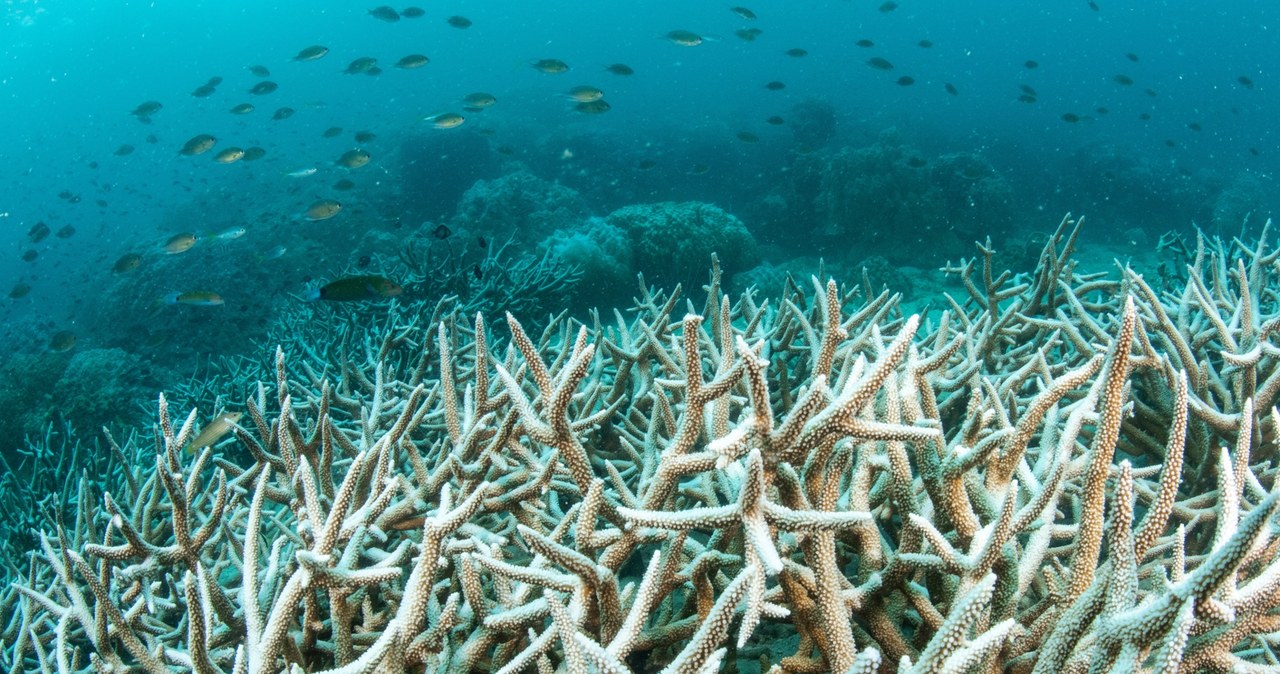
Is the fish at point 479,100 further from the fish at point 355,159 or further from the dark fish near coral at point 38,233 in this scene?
the dark fish near coral at point 38,233

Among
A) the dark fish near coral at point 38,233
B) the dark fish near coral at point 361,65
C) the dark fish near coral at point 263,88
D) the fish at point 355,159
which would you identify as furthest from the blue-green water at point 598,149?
the dark fish near coral at point 263,88

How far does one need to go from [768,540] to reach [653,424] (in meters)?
1.16

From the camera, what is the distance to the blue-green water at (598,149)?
1260 centimetres

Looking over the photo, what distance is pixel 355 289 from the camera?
5062mm

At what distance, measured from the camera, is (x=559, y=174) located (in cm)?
2259

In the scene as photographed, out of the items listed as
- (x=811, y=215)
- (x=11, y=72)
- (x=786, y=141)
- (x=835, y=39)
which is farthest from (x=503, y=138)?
(x=11, y=72)

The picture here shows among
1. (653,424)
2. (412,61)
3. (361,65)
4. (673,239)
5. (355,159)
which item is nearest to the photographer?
(653,424)

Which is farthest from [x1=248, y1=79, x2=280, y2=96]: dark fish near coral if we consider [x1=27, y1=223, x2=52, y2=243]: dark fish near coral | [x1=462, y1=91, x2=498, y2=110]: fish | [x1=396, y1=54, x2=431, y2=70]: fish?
[x1=27, y1=223, x2=52, y2=243]: dark fish near coral

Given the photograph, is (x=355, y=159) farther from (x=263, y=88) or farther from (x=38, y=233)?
(x=38, y=233)

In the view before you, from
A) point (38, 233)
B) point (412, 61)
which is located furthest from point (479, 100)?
point (38, 233)

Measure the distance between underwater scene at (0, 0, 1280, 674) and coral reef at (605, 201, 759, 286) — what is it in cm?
6

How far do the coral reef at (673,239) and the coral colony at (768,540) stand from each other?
7.80m

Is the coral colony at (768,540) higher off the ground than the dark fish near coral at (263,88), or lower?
higher

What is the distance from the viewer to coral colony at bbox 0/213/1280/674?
4.11 ft
